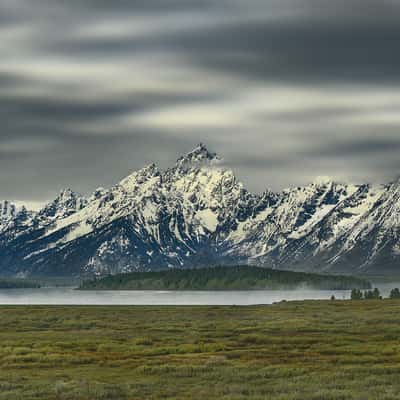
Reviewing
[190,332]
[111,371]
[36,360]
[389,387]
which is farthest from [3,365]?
[190,332]

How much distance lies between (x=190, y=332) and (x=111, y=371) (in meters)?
54.8

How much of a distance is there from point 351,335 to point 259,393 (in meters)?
61.6

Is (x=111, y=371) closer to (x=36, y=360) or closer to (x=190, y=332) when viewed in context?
(x=36, y=360)

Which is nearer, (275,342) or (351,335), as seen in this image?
(275,342)

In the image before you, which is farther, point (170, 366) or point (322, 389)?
point (170, 366)

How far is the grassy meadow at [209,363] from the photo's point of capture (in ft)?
214

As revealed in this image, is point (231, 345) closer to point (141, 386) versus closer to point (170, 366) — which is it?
point (170, 366)

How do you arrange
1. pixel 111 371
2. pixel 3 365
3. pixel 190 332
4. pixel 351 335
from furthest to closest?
pixel 190 332, pixel 351 335, pixel 3 365, pixel 111 371

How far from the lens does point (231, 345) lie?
358 ft

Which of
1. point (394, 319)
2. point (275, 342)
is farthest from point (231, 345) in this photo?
point (394, 319)

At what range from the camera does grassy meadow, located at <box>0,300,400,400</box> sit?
65.2 metres

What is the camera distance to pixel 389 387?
65.3 meters

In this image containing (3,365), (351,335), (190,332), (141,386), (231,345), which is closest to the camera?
(141,386)

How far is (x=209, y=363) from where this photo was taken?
83.2m
